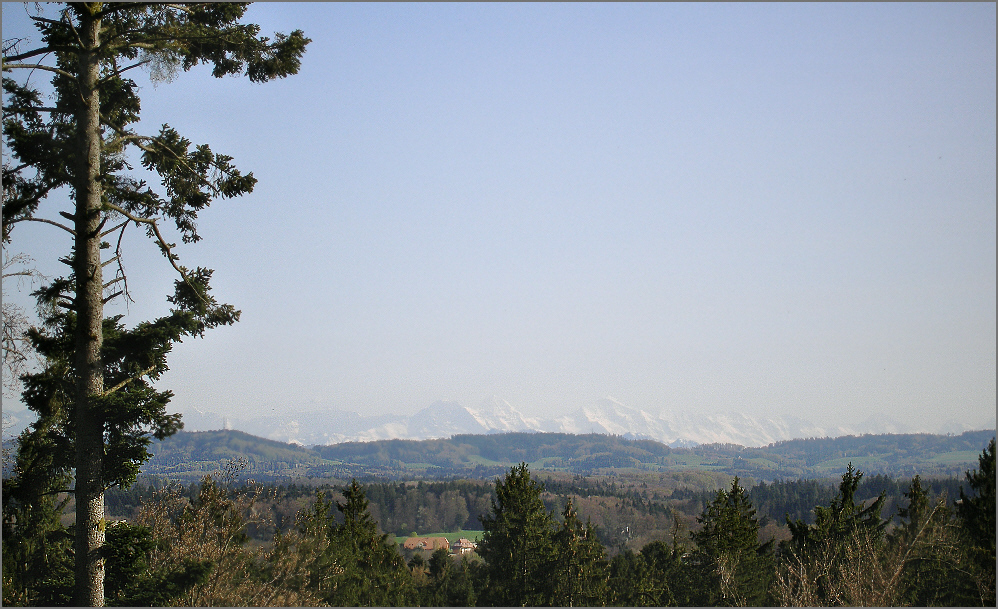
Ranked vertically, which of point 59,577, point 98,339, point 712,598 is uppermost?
point 98,339

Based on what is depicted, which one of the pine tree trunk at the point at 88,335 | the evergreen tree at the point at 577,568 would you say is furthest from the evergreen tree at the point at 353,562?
the evergreen tree at the point at 577,568

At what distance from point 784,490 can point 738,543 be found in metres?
145

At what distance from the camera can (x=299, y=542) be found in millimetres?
12117

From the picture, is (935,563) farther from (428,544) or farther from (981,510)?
(428,544)

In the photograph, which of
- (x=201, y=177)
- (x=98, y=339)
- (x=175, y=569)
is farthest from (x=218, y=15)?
(x=175, y=569)

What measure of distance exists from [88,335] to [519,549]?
15.7 m

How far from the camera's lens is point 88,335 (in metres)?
9.08

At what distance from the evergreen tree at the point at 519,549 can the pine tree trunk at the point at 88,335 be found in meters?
13.5

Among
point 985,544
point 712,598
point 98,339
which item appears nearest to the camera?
point 98,339

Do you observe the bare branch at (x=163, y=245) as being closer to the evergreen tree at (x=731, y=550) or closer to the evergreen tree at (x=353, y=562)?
the evergreen tree at (x=353, y=562)

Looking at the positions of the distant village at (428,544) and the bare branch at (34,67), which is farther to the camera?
the distant village at (428,544)

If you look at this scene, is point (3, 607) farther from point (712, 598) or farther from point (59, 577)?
point (712, 598)

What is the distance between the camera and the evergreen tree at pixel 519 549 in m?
21.4

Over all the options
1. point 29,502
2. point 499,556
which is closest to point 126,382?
point 29,502
